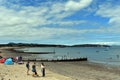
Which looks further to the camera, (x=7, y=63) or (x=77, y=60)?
(x=77, y=60)

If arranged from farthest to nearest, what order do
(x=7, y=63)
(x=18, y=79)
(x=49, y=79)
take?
(x=7, y=63)
(x=49, y=79)
(x=18, y=79)

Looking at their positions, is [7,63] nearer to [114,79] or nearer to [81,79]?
[81,79]

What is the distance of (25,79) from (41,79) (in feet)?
6.46

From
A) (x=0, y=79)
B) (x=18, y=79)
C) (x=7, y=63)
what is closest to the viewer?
(x=0, y=79)

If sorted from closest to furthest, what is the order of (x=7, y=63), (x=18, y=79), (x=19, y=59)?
1. (x=18, y=79)
2. (x=7, y=63)
3. (x=19, y=59)

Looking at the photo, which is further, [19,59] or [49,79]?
[19,59]

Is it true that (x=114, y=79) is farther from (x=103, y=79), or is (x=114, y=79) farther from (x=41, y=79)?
(x=41, y=79)

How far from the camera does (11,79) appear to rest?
2419 cm

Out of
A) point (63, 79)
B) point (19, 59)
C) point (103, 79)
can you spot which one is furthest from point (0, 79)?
point (19, 59)

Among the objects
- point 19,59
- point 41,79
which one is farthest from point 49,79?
point 19,59

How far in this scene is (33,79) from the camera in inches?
1034

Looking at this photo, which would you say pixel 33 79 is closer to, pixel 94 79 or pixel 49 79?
pixel 49 79

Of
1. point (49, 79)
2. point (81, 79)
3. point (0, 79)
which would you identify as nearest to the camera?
point (0, 79)

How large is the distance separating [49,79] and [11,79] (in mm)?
4919
